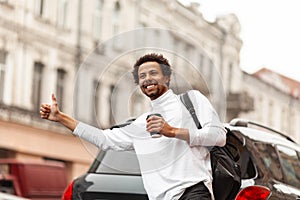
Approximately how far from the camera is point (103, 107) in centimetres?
541

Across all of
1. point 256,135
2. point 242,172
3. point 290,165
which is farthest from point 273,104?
point 242,172

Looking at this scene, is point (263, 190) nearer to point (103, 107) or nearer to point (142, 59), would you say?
point (103, 107)

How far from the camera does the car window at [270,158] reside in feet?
21.3

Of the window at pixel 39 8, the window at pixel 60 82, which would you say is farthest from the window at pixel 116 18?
the window at pixel 39 8

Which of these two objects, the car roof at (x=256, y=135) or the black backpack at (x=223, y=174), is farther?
the car roof at (x=256, y=135)

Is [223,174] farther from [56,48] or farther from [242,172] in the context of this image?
[56,48]

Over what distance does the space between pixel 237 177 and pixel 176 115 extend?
2.32ft

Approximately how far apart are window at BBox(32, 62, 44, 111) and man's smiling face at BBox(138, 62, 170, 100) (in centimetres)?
2591

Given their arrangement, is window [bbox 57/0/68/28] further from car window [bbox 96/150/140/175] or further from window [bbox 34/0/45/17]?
car window [bbox 96/150/140/175]

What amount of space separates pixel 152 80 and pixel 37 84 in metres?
26.9

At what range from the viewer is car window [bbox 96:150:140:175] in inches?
237

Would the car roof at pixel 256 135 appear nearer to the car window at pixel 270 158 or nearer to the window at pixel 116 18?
the car window at pixel 270 158

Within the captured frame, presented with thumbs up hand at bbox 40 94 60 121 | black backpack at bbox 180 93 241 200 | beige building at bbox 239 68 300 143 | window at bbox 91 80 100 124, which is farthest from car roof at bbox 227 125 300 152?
beige building at bbox 239 68 300 143

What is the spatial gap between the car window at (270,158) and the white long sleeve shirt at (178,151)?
6.23 feet
